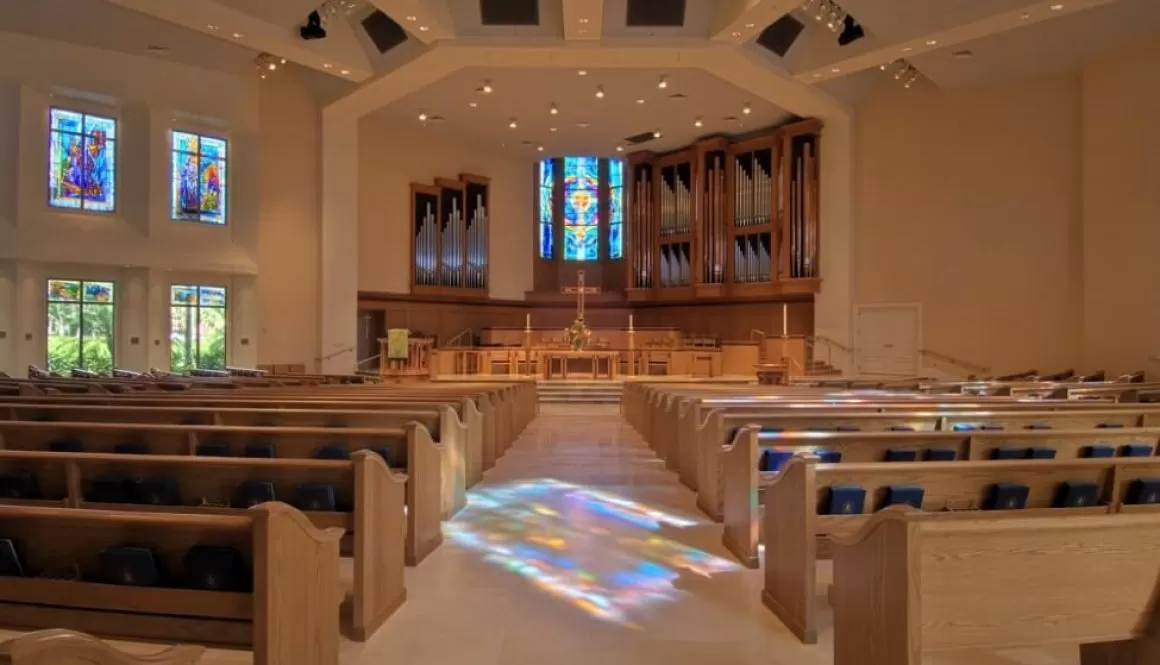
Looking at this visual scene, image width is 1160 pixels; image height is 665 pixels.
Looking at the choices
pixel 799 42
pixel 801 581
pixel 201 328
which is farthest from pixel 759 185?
pixel 801 581

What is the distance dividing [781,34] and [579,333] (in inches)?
241

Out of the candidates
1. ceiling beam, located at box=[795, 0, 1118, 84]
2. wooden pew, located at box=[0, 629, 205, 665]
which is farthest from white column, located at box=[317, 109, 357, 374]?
wooden pew, located at box=[0, 629, 205, 665]

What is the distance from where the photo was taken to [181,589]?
7.15ft

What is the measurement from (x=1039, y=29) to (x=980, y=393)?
5.96 meters

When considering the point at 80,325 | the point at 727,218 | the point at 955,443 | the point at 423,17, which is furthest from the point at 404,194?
the point at 955,443

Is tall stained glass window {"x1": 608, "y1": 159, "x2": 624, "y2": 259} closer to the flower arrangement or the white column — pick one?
the flower arrangement

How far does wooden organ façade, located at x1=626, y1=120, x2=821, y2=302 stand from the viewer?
1455 centimetres

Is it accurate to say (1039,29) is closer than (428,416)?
No

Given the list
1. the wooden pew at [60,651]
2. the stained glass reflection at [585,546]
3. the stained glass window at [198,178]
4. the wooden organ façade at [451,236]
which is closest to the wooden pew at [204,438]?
the stained glass reflection at [585,546]

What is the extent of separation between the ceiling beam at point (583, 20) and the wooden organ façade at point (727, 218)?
513cm

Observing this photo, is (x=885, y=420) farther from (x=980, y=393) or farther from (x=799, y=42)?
(x=799, y=42)

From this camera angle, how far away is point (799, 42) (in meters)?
12.4

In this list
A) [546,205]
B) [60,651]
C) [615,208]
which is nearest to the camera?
[60,651]

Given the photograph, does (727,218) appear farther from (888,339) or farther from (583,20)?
(583,20)
